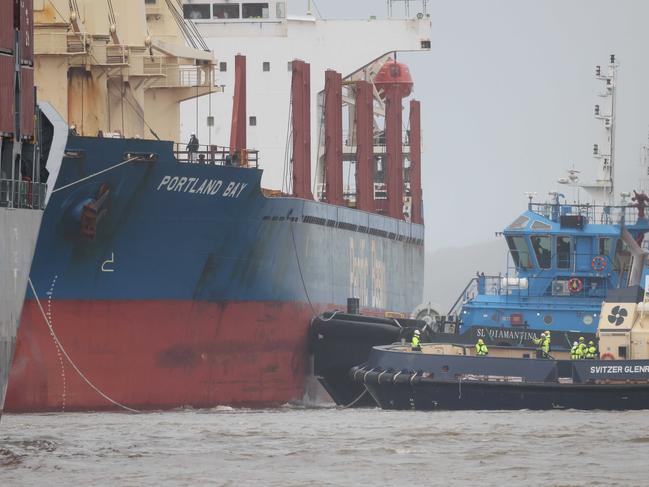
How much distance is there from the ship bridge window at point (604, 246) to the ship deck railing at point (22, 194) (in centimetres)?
1423

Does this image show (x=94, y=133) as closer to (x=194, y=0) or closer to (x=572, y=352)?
(x=572, y=352)

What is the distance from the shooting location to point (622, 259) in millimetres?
40781

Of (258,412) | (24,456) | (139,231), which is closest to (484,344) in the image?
(258,412)

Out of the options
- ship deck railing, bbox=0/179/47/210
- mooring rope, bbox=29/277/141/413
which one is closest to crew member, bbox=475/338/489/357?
mooring rope, bbox=29/277/141/413

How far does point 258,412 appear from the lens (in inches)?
1436

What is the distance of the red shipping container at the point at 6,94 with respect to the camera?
2769 cm

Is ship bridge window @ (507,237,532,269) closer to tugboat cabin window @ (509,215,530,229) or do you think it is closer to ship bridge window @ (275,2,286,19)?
tugboat cabin window @ (509,215,530,229)

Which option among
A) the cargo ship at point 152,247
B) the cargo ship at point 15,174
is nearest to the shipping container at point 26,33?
the cargo ship at point 15,174

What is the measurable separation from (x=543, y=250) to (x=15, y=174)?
14983mm

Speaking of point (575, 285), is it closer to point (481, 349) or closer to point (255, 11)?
point (481, 349)

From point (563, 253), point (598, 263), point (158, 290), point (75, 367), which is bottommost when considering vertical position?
point (75, 367)

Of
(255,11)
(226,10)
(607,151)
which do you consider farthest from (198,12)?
(607,151)

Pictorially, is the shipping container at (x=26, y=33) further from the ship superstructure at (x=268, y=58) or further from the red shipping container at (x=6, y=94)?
the ship superstructure at (x=268, y=58)

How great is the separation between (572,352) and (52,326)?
29.6 feet
